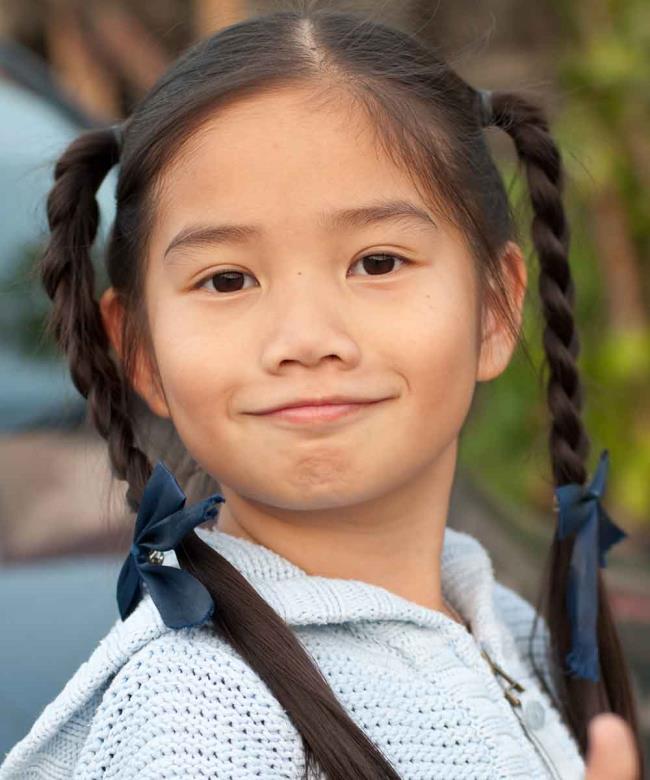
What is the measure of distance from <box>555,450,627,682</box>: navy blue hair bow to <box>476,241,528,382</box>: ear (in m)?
0.24

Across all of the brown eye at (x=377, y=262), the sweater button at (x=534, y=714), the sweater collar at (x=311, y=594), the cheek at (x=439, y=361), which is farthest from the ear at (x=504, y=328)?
the sweater button at (x=534, y=714)

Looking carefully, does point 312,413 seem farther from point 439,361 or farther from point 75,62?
point 75,62

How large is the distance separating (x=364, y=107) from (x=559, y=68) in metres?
5.12

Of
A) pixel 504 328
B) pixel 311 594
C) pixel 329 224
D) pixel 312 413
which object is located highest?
pixel 329 224

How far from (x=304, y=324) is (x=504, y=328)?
17.0 inches

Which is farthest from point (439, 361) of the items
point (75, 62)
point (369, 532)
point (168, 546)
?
point (75, 62)

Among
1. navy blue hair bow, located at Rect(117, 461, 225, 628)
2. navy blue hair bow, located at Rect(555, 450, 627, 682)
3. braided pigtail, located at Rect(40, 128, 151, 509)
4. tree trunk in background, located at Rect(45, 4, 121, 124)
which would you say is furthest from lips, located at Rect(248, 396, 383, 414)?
tree trunk in background, located at Rect(45, 4, 121, 124)

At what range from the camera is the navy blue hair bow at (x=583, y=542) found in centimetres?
198

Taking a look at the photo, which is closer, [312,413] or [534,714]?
[312,413]

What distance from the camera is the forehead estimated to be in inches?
62.2

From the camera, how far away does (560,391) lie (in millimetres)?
2012

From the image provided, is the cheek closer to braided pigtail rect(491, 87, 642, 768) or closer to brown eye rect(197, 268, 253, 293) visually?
brown eye rect(197, 268, 253, 293)

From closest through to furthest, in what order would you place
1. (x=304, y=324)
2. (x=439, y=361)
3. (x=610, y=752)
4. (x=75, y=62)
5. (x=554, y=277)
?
(x=610, y=752), (x=304, y=324), (x=439, y=361), (x=554, y=277), (x=75, y=62)

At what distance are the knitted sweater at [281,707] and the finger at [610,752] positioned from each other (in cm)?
21
